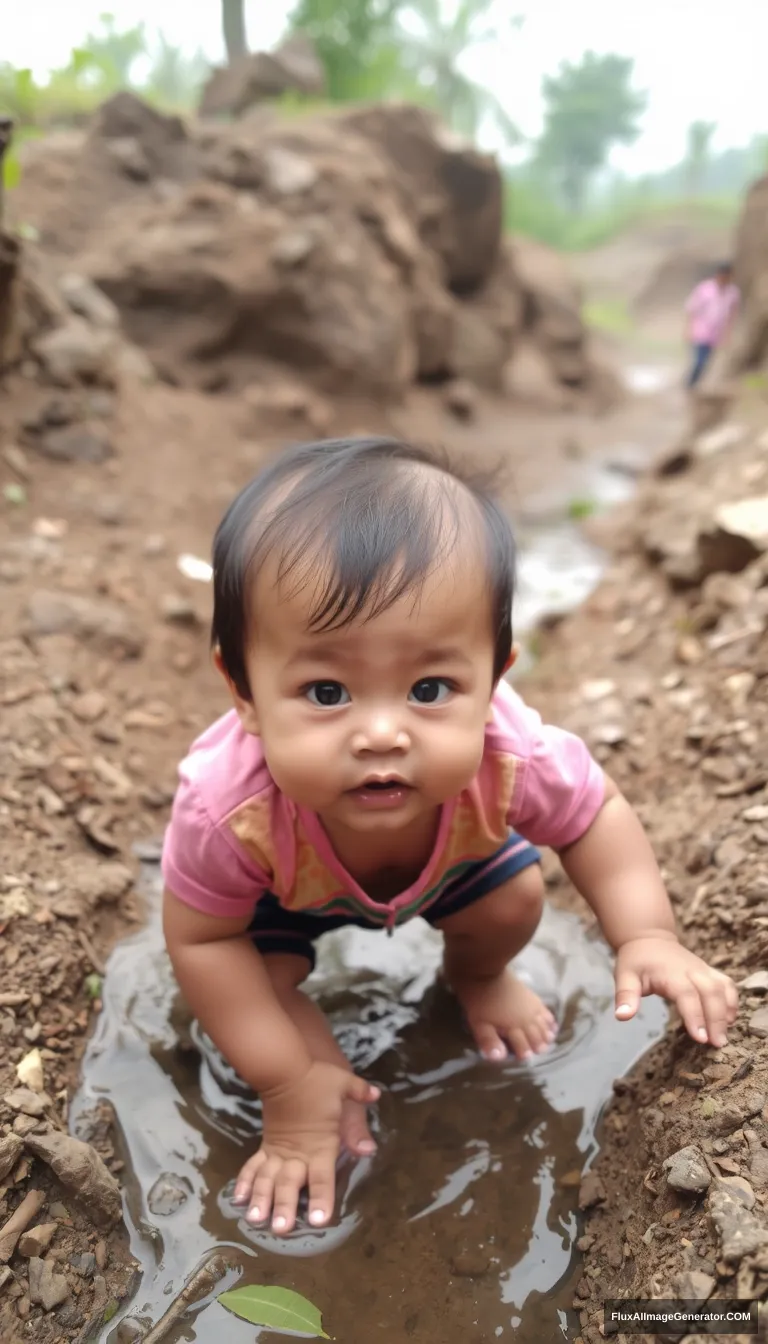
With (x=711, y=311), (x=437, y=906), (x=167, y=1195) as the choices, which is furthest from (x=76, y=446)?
(x=711, y=311)

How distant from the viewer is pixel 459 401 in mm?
7699

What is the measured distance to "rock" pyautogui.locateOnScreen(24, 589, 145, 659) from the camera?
2.77 metres

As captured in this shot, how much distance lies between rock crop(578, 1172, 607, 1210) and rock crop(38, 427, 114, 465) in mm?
3052

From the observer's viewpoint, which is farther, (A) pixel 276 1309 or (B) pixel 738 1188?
(A) pixel 276 1309

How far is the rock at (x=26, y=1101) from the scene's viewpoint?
1.46 metres

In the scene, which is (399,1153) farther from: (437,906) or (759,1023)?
(759,1023)

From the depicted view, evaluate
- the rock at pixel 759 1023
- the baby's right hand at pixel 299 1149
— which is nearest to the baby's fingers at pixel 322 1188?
the baby's right hand at pixel 299 1149

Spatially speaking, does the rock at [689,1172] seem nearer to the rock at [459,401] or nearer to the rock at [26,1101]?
the rock at [26,1101]

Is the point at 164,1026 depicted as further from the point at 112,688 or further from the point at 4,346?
the point at 4,346

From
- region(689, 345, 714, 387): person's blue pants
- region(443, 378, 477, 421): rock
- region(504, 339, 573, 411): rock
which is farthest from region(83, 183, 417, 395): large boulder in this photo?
region(689, 345, 714, 387): person's blue pants

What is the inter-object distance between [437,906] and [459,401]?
6414mm

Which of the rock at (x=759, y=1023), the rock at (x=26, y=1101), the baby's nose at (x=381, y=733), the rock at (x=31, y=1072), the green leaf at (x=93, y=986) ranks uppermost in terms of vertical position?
the baby's nose at (x=381, y=733)

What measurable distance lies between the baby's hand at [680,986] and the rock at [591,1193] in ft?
0.88

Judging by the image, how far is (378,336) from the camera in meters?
5.96
